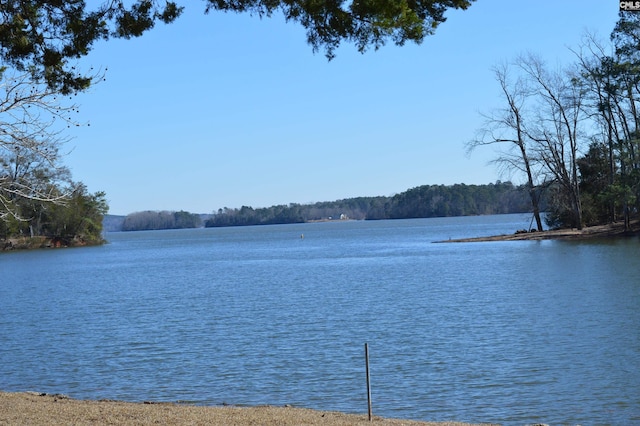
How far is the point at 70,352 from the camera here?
2017 centimetres

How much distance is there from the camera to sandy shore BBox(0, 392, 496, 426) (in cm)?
1078

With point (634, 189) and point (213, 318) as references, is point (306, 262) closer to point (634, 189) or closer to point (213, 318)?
point (634, 189)

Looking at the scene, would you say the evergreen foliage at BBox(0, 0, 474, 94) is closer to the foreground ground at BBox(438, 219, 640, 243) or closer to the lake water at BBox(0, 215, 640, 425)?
the lake water at BBox(0, 215, 640, 425)

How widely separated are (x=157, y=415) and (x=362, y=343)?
8825 millimetres

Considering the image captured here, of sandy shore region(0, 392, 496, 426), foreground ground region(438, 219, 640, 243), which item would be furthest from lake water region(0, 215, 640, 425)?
foreground ground region(438, 219, 640, 243)

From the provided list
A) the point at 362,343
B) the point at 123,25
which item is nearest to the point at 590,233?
the point at 362,343

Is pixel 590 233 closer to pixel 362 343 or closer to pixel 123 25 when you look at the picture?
pixel 362 343

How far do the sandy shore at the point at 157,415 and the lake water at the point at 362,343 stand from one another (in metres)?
1.39

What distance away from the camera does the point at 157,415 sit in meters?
11.4

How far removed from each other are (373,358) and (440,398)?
3861 mm

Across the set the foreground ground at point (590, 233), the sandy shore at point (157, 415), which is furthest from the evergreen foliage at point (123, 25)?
the foreground ground at point (590, 233)

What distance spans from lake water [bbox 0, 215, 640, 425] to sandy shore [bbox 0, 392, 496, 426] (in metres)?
1.39

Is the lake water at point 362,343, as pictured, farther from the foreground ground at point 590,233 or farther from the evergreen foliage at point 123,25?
the foreground ground at point 590,233

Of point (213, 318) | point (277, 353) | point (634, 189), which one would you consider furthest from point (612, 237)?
point (277, 353)
